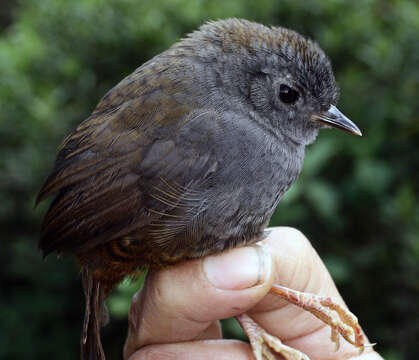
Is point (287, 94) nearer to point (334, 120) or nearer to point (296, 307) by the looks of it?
point (334, 120)

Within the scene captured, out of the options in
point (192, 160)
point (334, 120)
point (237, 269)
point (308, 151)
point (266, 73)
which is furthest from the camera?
point (308, 151)

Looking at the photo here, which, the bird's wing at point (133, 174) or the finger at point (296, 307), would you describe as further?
the finger at point (296, 307)

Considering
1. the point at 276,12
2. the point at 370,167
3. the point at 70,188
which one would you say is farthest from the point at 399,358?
the point at 276,12

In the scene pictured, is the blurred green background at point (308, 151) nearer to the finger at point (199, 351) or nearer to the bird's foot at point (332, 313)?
the finger at point (199, 351)

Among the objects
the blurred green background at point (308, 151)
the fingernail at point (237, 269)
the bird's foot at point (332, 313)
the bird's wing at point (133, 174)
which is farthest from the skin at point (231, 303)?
the blurred green background at point (308, 151)

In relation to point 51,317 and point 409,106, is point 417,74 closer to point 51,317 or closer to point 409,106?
point 409,106

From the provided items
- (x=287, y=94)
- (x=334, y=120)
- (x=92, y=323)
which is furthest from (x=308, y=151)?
(x=92, y=323)
